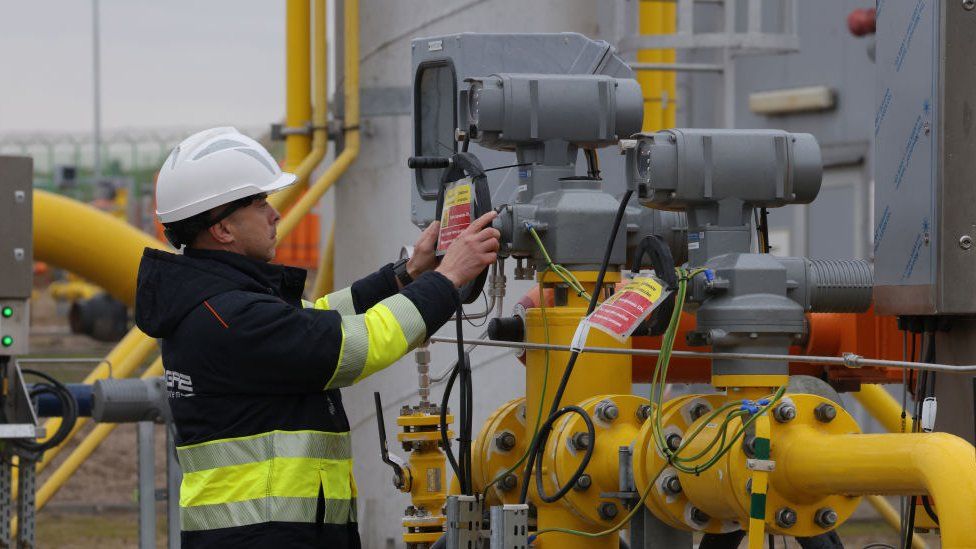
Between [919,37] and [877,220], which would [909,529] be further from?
[919,37]

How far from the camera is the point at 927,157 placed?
11.0 feet

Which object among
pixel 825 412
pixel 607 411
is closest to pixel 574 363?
pixel 607 411

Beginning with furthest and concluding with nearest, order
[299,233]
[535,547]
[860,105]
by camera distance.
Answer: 1. [299,233]
2. [860,105]
3. [535,547]

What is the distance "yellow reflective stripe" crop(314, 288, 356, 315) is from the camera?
4062 mm

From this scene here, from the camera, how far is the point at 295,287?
376cm

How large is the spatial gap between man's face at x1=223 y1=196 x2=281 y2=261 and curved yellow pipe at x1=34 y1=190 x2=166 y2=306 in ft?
15.8

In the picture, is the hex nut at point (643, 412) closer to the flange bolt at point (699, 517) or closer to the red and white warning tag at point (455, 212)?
the flange bolt at point (699, 517)

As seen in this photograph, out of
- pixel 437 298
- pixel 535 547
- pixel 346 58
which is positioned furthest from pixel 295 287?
pixel 346 58

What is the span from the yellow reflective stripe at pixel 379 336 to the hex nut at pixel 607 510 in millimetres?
615

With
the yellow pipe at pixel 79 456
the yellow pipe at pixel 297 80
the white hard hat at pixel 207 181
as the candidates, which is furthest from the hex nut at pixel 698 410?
the yellow pipe at pixel 297 80

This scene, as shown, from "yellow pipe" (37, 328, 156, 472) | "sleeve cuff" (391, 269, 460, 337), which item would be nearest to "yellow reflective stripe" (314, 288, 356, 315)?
"sleeve cuff" (391, 269, 460, 337)

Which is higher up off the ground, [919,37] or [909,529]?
[919,37]

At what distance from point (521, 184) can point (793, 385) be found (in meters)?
0.82

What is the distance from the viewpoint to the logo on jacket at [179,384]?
11.8 feet
